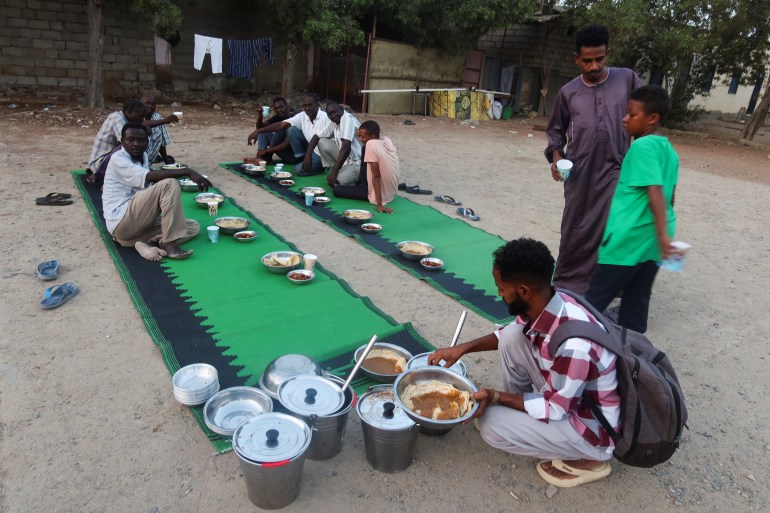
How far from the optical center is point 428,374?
248 centimetres

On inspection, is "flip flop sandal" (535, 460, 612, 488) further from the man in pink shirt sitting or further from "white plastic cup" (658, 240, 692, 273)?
the man in pink shirt sitting

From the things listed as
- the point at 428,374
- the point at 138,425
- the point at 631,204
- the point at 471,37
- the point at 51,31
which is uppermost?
the point at 471,37

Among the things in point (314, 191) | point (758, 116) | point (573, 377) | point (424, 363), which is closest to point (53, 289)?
point (424, 363)

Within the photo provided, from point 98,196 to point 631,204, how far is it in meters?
5.22

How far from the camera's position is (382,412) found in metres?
2.35

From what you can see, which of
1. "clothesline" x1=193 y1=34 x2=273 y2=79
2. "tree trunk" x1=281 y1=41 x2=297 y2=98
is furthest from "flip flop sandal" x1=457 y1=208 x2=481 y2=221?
"clothesline" x1=193 y1=34 x2=273 y2=79

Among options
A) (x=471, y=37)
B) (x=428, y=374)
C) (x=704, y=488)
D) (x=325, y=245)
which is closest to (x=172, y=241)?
(x=325, y=245)

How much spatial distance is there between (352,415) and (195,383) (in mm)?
817

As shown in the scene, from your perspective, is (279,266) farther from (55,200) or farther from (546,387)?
(55,200)

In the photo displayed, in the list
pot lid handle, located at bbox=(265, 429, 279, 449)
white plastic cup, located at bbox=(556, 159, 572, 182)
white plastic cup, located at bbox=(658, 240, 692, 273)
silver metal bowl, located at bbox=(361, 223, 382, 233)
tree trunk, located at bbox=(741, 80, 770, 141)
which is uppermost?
tree trunk, located at bbox=(741, 80, 770, 141)

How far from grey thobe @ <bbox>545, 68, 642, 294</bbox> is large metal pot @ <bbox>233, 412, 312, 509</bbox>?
2.30 meters

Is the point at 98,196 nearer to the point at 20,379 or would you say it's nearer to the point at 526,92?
the point at 20,379

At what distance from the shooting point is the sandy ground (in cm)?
221

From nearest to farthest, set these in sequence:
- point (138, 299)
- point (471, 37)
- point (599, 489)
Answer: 1. point (599, 489)
2. point (138, 299)
3. point (471, 37)
